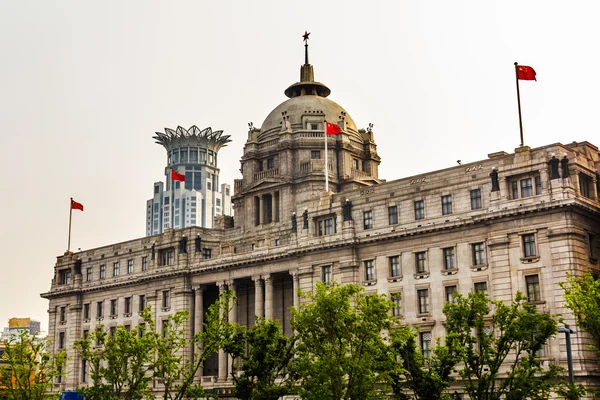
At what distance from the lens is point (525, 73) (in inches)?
2776

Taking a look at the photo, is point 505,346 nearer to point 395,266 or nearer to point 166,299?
point 395,266

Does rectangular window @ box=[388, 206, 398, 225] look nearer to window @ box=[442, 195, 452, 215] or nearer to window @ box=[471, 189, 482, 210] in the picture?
window @ box=[442, 195, 452, 215]

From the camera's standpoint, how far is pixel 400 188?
77.9 metres

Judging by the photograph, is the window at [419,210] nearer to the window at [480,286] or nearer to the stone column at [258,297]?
the window at [480,286]

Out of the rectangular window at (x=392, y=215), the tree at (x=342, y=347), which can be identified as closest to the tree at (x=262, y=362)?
the tree at (x=342, y=347)

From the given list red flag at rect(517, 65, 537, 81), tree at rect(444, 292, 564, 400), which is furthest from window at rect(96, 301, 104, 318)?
tree at rect(444, 292, 564, 400)

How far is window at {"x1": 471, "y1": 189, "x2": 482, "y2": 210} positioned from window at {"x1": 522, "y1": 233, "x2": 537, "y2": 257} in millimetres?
5235

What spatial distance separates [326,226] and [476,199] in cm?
1635

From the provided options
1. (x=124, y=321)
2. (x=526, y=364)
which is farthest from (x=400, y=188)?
(x=124, y=321)

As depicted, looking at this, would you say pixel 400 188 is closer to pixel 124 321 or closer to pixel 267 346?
pixel 267 346

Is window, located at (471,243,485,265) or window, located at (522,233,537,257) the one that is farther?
window, located at (471,243,485,265)

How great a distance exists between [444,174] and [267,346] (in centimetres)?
2526

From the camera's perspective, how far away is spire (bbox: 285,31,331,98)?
10850 cm

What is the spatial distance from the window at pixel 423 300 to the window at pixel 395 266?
114 inches
